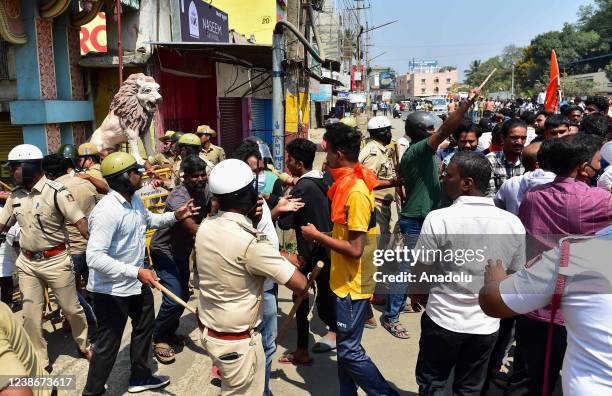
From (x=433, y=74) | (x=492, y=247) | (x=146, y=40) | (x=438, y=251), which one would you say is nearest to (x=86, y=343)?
(x=438, y=251)

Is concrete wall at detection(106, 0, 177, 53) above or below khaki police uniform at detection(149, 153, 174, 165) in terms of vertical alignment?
above

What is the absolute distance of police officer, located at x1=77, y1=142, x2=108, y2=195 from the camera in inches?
175

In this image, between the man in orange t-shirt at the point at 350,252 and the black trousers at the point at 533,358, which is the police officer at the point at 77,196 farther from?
the black trousers at the point at 533,358

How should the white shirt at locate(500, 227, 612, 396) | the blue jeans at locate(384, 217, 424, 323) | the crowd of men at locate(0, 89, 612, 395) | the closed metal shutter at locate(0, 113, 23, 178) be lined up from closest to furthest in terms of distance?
1. the white shirt at locate(500, 227, 612, 396)
2. the crowd of men at locate(0, 89, 612, 395)
3. the blue jeans at locate(384, 217, 424, 323)
4. the closed metal shutter at locate(0, 113, 23, 178)

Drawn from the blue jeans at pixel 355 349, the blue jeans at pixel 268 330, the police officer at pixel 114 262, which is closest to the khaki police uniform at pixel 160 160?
the police officer at pixel 114 262

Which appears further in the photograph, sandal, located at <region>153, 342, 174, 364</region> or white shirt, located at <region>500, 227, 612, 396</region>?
sandal, located at <region>153, 342, 174, 364</region>

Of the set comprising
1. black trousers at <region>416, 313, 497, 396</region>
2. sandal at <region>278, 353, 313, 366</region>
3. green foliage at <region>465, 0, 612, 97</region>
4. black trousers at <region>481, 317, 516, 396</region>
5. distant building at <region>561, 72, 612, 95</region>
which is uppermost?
green foliage at <region>465, 0, 612, 97</region>

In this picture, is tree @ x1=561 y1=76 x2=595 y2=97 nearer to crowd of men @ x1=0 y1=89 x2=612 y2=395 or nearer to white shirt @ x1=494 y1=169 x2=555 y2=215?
crowd of men @ x1=0 y1=89 x2=612 y2=395

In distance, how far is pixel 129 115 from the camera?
→ 7184mm

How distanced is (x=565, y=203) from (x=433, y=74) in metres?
123

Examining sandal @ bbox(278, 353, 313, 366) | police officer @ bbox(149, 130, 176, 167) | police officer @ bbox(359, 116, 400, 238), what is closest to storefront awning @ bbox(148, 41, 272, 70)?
police officer @ bbox(149, 130, 176, 167)

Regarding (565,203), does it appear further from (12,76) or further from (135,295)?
(12,76)

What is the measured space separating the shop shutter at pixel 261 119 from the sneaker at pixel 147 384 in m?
13.4

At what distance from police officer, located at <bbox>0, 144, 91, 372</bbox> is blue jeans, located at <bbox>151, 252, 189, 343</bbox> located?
25.3 inches
